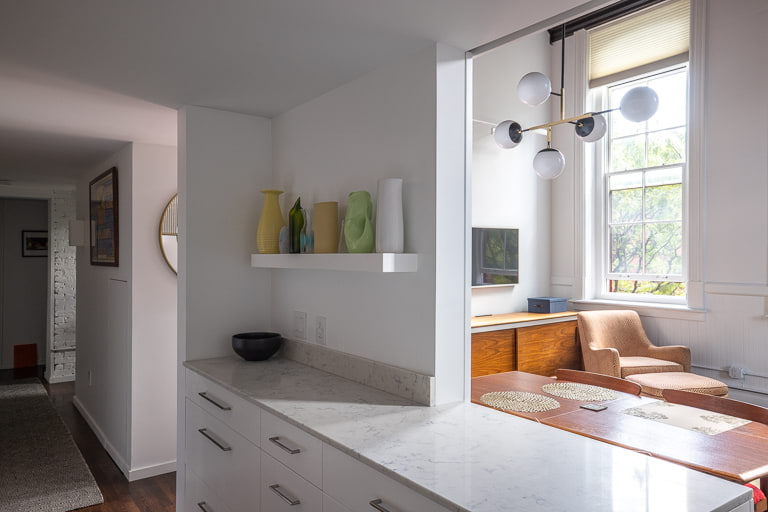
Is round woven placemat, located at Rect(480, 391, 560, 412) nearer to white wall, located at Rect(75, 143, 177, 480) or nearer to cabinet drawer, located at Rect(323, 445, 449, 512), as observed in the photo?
cabinet drawer, located at Rect(323, 445, 449, 512)

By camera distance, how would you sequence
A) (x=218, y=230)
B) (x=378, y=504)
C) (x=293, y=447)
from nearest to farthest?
(x=378, y=504)
(x=293, y=447)
(x=218, y=230)

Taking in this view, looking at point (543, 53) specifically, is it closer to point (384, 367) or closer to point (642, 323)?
point (642, 323)

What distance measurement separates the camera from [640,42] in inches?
203

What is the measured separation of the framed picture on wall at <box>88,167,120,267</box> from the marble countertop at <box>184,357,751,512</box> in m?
2.34

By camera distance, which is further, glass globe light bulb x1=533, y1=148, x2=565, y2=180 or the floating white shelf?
glass globe light bulb x1=533, y1=148, x2=565, y2=180

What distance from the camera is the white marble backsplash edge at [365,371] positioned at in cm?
191

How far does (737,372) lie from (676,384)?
0.83 meters

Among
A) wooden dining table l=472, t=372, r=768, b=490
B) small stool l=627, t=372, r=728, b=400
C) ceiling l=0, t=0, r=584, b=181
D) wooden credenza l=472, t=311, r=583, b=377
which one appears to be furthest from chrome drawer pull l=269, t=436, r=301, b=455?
small stool l=627, t=372, r=728, b=400

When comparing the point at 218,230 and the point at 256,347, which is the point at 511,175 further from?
the point at 256,347

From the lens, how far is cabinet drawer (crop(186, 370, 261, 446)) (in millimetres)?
2008

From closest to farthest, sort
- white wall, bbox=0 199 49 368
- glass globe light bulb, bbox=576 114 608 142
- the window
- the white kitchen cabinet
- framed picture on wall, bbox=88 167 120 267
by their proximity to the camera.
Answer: the white kitchen cabinet
glass globe light bulb, bbox=576 114 608 142
framed picture on wall, bbox=88 167 120 267
the window
white wall, bbox=0 199 49 368

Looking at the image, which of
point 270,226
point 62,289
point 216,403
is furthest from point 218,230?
point 62,289

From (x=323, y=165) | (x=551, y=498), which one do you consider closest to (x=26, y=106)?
(x=323, y=165)

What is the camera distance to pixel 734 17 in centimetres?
442
